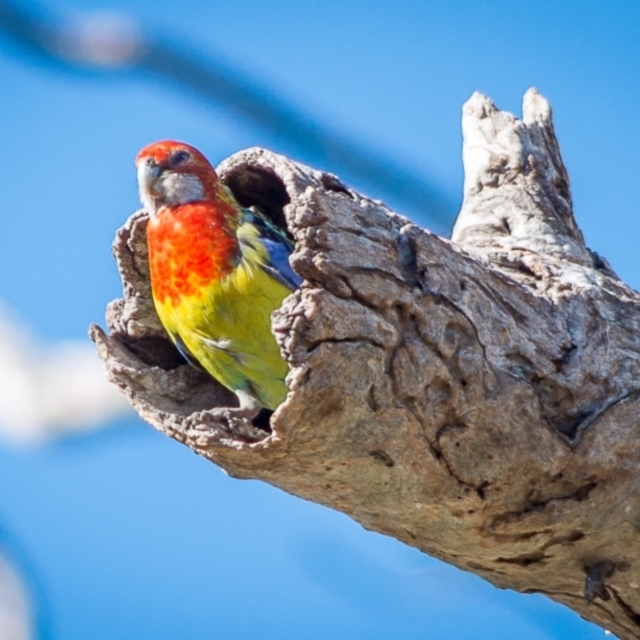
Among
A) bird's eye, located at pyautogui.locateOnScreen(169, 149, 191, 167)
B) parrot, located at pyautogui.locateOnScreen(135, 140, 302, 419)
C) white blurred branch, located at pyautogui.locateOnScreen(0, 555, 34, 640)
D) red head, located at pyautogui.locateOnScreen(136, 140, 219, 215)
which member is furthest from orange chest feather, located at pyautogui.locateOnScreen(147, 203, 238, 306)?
white blurred branch, located at pyautogui.locateOnScreen(0, 555, 34, 640)

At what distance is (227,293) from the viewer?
11.9 ft

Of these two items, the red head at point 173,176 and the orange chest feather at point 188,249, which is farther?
the red head at point 173,176

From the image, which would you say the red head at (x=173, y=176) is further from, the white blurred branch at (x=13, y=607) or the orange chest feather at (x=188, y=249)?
the white blurred branch at (x=13, y=607)

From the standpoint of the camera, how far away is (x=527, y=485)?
3.18 metres

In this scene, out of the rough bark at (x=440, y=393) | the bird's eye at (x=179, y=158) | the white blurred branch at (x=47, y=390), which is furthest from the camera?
the white blurred branch at (x=47, y=390)

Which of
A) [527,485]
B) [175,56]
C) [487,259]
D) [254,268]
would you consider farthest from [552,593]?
[175,56]

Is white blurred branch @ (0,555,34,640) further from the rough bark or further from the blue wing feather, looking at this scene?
the blue wing feather

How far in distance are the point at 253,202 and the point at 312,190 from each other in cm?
129

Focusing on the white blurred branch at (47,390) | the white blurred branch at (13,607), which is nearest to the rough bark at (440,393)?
the white blurred branch at (13,607)

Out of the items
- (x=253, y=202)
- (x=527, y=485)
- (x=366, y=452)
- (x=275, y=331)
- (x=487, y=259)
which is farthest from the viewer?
(x=253, y=202)

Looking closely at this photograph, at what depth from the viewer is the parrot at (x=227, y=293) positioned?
141 inches

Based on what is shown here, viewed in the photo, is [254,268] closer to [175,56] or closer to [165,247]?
[165,247]

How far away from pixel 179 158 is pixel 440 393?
6.22 feet

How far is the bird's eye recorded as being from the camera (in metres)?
4.29
